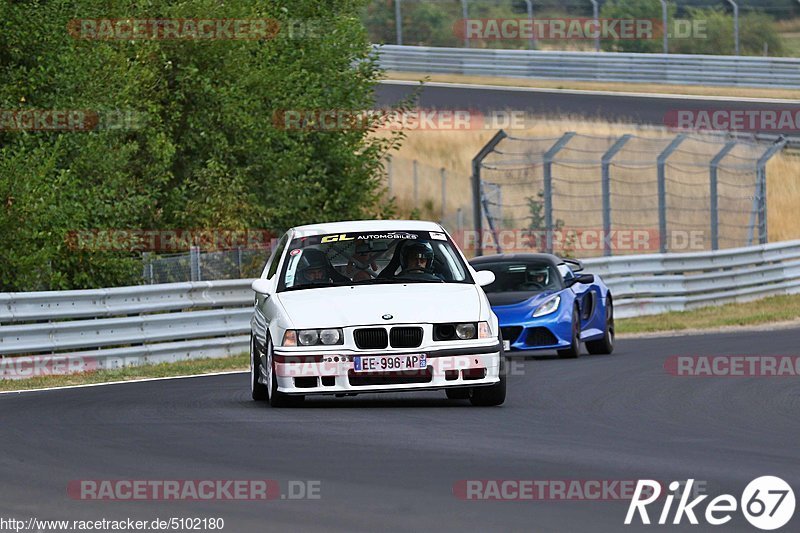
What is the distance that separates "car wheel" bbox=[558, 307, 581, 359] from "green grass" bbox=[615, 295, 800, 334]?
6011 mm

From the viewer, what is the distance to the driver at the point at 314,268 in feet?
42.5

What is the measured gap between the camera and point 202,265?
21438mm

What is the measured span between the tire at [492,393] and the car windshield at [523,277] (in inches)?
255

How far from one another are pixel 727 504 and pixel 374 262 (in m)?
6.10

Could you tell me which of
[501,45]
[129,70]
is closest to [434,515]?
[129,70]

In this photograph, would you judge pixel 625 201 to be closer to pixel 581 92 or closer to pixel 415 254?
pixel 581 92

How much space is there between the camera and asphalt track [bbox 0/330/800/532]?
7410mm

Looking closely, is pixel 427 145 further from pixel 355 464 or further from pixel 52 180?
pixel 355 464

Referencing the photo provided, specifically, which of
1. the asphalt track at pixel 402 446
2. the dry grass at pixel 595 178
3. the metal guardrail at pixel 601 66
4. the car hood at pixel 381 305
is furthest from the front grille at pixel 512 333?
the metal guardrail at pixel 601 66

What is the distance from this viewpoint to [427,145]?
141ft

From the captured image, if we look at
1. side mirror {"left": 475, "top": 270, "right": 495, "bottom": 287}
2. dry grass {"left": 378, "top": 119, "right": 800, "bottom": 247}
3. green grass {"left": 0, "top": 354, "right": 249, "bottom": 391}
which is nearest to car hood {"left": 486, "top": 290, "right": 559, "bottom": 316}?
green grass {"left": 0, "top": 354, "right": 249, "bottom": 391}

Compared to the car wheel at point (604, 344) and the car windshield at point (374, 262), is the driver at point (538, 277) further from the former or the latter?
the car windshield at point (374, 262)

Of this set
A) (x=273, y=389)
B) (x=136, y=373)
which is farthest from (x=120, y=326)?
(x=273, y=389)

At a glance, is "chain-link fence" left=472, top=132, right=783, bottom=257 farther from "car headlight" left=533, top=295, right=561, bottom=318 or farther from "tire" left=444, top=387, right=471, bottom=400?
"tire" left=444, top=387, right=471, bottom=400
